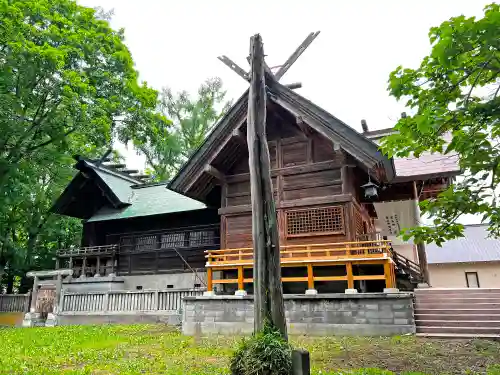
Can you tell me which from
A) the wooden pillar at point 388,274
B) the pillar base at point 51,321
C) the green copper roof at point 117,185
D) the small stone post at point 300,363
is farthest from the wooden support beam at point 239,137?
the pillar base at point 51,321

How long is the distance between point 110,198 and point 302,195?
11315 millimetres

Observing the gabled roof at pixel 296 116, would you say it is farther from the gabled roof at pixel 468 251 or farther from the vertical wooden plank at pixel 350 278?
the gabled roof at pixel 468 251

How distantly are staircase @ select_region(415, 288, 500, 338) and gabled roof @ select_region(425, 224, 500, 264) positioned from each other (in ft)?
50.1

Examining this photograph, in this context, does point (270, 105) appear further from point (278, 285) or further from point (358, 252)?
point (278, 285)

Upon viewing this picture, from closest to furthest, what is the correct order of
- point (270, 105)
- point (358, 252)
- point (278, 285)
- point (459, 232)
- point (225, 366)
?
point (459, 232) → point (278, 285) → point (225, 366) → point (358, 252) → point (270, 105)

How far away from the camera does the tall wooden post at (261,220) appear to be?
230 inches

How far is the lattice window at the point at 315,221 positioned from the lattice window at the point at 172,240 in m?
6.90

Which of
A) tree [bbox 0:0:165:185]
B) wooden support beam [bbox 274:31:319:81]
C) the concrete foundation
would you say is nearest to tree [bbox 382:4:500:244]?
wooden support beam [bbox 274:31:319:81]

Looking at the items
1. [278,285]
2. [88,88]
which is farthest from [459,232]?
[88,88]

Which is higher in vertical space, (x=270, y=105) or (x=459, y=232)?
(x=270, y=105)

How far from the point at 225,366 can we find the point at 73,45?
16418mm

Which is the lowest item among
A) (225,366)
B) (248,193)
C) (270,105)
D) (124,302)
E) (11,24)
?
(225,366)

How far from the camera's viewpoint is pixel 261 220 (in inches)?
248

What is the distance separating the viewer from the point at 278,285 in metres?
5.95
